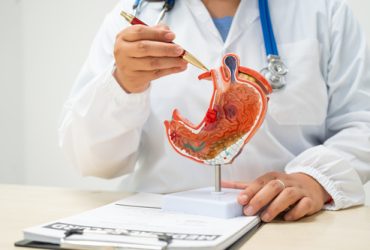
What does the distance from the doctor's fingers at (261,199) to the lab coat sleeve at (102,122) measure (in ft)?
0.97

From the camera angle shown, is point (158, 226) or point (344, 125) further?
point (344, 125)

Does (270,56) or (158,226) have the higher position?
(270,56)

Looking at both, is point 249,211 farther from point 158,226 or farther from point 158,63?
point 158,63

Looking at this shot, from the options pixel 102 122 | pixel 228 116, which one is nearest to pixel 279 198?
pixel 228 116

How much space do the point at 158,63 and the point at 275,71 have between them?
0.95 ft

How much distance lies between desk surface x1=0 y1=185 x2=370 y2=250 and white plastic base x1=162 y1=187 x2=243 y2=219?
5 cm

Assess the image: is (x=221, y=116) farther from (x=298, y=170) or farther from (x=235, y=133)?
(x=298, y=170)

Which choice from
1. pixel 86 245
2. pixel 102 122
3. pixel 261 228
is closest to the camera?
pixel 86 245

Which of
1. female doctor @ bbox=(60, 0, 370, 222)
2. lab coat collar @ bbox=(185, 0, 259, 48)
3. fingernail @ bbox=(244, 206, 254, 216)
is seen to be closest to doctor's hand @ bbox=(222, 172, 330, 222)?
fingernail @ bbox=(244, 206, 254, 216)

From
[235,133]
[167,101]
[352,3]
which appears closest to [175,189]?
[167,101]

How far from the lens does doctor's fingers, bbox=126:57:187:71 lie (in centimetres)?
77

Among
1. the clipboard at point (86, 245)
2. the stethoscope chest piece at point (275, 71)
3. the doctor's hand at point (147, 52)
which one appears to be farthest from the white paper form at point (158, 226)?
the stethoscope chest piece at point (275, 71)

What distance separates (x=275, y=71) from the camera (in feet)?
3.18

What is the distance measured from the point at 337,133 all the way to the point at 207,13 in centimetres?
36
